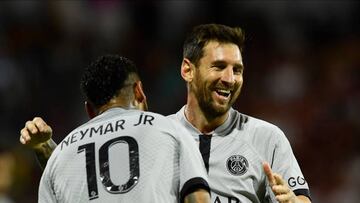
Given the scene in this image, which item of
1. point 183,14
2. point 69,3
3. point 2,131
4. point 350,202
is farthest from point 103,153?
point 69,3

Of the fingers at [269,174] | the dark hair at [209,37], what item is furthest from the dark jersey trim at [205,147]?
the fingers at [269,174]

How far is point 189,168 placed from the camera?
13.0ft

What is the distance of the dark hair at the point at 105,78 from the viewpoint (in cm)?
419

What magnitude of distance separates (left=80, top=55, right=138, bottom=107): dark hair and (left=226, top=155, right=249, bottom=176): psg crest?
76 cm

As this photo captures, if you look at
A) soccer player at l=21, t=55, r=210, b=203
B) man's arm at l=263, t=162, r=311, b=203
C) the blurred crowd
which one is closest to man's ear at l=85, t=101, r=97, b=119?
soccer player at l=21, t=55, r=210, b=203

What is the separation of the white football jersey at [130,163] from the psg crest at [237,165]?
22.3 inches

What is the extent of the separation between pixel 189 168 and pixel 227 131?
88cm

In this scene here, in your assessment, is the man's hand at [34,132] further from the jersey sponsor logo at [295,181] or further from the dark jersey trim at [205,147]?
the jersey sponsor logo at [295,181]

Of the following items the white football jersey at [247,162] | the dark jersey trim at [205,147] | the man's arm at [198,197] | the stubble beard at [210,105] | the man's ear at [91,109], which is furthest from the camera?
the stubble beard at [210,105]

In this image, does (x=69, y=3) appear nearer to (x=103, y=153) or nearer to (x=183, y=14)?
(x=183, y=14)

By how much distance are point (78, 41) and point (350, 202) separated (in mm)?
4578

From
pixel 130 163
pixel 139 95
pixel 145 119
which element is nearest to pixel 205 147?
pixel 139 95

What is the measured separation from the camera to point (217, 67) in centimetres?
482

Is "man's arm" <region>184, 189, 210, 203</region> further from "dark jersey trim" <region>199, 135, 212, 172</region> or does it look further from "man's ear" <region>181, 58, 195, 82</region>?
"man's ear" <region>181, 58, 195, 82</region>
